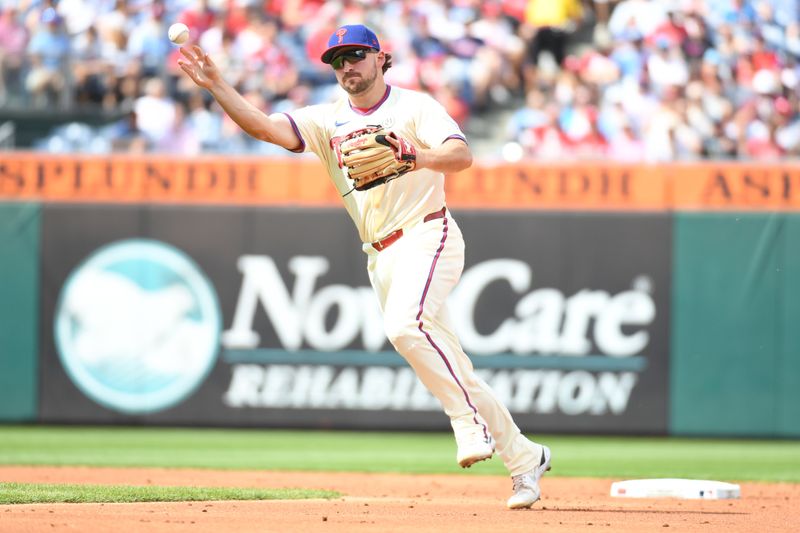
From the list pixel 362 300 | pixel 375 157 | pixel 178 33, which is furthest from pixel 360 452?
pixel 178 33

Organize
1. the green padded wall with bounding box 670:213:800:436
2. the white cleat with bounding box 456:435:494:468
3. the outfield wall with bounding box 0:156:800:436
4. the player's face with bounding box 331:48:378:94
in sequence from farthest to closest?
the outfield wall with bounding box 0:156:800:436 → the green padded wall with bounding box 670:213:800:436 → the player's face with bounding box 331:48:378:94 → the white cleat with bounding box 456:435:494:468

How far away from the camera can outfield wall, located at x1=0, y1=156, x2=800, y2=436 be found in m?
12.1

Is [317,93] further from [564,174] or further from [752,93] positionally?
[752,93]

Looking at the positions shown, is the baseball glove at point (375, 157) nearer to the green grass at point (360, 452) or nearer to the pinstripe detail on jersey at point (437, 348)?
→ the pinstripe detail on jersey at point (437, 348)

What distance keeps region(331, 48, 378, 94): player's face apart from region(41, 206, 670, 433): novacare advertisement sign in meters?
6.22

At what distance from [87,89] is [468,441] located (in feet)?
27.9

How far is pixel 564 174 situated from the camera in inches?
488

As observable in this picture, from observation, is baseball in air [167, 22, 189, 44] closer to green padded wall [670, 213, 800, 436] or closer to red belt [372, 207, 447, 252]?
red belt [372, 207, 447, 252]

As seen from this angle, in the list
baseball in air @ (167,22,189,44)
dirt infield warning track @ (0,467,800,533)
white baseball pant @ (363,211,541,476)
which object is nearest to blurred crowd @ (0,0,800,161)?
dirt infield warning track @ (0,467,800,533)

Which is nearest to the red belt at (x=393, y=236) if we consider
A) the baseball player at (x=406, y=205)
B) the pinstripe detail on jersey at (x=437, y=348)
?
the baseball player at (x=406, y=205)

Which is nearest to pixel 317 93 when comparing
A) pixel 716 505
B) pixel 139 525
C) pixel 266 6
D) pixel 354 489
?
pixel 266 6

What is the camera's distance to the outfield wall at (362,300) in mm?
12125

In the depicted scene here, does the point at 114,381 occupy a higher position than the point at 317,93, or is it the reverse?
the point at 317,93

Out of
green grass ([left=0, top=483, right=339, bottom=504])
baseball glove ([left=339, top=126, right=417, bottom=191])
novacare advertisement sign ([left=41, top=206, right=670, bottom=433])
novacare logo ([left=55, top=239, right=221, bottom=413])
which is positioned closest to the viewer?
baseball glove ([left=339, top=126, right=417, bottom=191])
